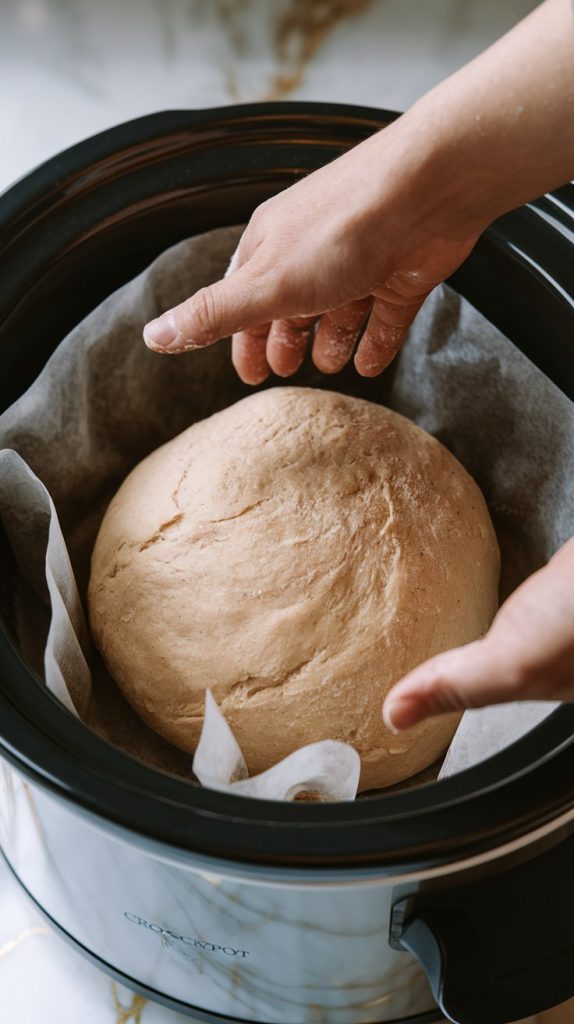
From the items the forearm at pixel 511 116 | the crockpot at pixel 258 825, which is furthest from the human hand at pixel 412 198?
the crockpot at pixel 258 825

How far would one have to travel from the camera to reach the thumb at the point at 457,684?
507mm

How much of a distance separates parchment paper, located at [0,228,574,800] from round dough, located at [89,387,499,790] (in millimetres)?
46

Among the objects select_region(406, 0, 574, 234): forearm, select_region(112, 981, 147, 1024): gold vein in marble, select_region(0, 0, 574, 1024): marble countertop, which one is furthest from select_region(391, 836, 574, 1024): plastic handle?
select_region(0, 0, 574, 1024): marble countertop

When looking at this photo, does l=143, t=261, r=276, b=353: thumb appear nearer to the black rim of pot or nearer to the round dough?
the round dough

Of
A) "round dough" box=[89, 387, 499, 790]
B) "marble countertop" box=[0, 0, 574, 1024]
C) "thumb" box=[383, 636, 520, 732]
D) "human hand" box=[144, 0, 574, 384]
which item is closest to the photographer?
"thumb" box=[383, 636, 520, 732]

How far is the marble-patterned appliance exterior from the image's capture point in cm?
58

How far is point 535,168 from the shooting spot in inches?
25.6

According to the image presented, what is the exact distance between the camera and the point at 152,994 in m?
0.78

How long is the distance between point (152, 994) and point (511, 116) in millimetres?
631

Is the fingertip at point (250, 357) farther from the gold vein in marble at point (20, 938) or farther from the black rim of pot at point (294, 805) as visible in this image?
the gold vein in marble at point (20, 938)

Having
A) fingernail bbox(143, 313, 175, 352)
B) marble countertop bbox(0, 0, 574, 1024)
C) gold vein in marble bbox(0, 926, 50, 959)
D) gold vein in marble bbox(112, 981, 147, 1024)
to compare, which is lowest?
gold vein in marble bbox(112, 981, 147, 1024)

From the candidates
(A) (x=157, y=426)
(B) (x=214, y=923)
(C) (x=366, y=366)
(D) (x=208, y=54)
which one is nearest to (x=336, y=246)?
(C) (x=366, y=366)

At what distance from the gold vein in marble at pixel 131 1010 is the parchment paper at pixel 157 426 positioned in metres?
0.18

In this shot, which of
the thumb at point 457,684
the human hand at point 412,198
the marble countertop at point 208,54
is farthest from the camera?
the marble countertop at point 208,54
